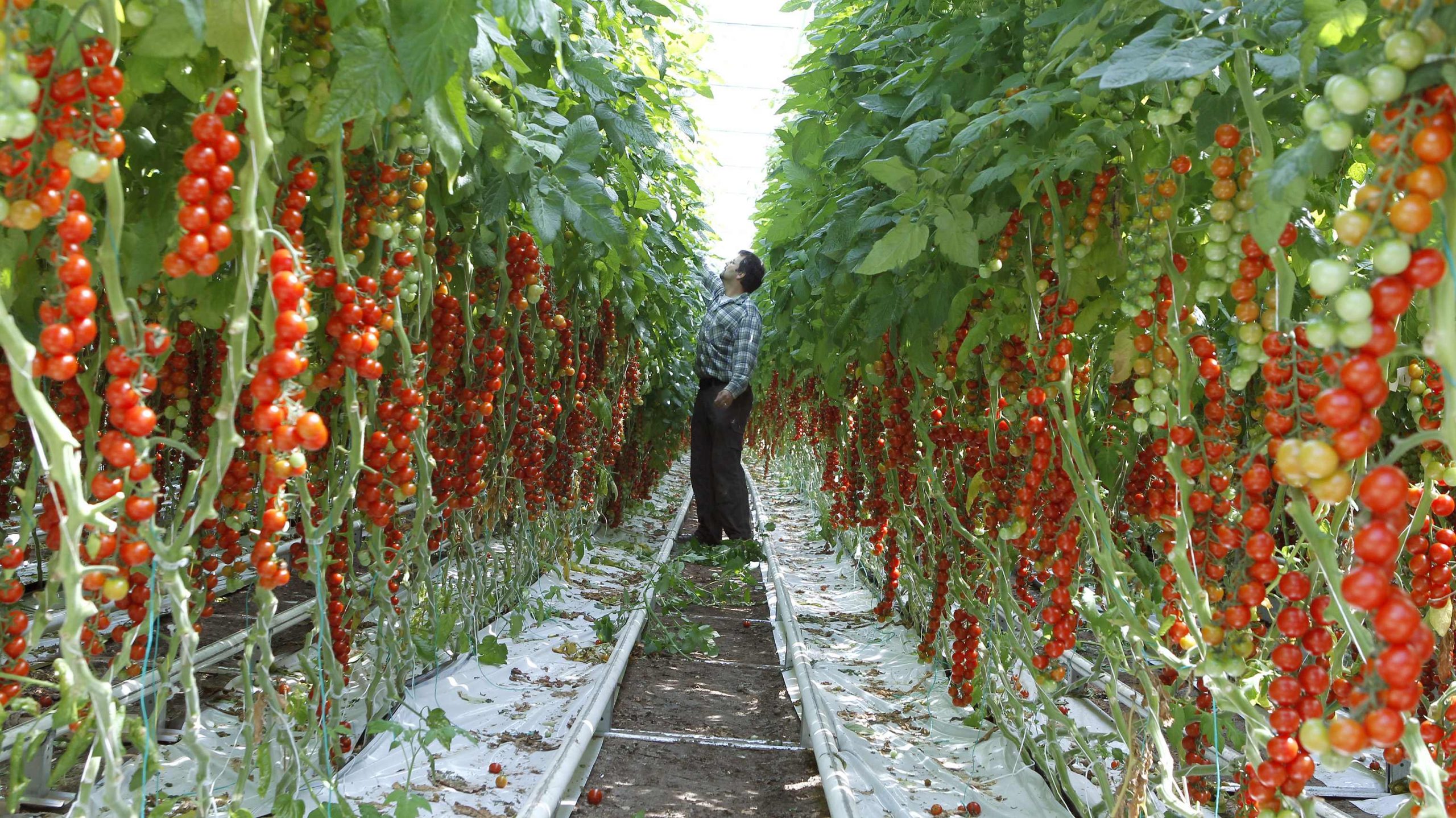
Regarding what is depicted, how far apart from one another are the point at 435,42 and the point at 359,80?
13 cm

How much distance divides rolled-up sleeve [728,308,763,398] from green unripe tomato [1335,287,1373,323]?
504 centimetres

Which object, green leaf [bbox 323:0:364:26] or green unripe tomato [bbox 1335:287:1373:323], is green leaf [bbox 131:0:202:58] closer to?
green leaf [bbox 323:0:364:26]

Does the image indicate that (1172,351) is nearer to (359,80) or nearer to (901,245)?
(901,245)

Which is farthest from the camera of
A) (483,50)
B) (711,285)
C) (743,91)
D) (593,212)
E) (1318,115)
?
(743,91)

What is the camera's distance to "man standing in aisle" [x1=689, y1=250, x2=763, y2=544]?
5793mm

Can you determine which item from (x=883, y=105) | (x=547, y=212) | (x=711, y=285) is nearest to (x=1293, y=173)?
(x=547, y=212)

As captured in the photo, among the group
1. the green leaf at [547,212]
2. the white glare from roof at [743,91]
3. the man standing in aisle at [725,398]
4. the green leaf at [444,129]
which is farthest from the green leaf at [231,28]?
the man standing in aisle at [725,398]

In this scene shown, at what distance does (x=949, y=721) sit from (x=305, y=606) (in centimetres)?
215

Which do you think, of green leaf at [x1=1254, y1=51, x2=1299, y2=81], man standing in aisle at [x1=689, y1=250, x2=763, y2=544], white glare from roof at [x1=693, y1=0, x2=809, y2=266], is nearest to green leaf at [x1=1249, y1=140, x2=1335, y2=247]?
green leaf at [x1=1254, y1=51, x2=1299, y2=81]

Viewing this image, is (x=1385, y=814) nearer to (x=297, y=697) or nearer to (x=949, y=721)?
(x=949, y=721)

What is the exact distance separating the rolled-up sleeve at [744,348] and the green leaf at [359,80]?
452 cm

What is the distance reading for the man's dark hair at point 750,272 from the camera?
6059 millimetres

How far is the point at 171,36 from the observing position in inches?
40.7

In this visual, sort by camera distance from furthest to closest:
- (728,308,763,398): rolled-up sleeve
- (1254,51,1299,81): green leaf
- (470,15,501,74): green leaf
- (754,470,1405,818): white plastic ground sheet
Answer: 1. (728,308,763,398): rolled-up sleeve
2. (754,470,1405,818): white plastic ground sheet
3. (470,15,501,74): green leaf
4. (1254,51,1299,81): green leaf
